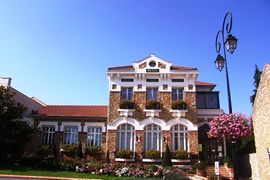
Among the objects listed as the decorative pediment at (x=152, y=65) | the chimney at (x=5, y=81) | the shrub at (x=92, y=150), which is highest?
the decorative pediment at (x=152, y=65)

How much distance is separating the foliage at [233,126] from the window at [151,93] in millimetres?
8824

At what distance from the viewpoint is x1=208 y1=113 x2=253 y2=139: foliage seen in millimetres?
16547

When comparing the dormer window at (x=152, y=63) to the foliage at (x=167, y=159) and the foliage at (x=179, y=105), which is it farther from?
the foliage at (x=167, y=159)

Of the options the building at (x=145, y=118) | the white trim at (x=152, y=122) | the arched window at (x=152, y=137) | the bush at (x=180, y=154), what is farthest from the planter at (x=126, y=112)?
the bush at (x=180, y=154)

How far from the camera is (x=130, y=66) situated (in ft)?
89.2

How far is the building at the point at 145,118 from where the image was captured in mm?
24859

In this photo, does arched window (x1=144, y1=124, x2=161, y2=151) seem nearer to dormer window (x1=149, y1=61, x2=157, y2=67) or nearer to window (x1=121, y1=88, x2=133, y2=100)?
window (x1=121, y1=88, x2=133, y2=100)

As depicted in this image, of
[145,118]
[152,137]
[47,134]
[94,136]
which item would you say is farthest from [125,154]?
[47,134]

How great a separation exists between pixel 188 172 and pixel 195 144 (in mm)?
2850

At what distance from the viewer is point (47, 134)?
2630 centimetres

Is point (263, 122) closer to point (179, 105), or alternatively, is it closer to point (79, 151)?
point (179, 105)

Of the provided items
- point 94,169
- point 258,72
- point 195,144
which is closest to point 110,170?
point 94,169

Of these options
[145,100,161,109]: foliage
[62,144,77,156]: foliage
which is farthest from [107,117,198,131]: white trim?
[62,144,77,156]: foliage

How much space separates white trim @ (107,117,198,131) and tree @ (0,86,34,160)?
6608 mm
